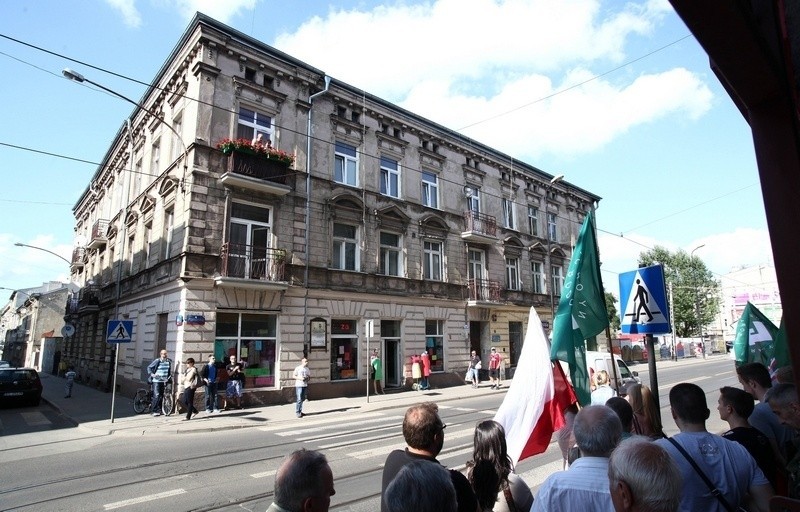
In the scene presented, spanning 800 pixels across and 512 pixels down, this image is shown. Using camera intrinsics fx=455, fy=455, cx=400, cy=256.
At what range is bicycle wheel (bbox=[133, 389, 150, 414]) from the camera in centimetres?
1509

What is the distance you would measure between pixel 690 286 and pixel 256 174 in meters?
54.4

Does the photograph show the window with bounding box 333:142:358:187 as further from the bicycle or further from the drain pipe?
the bicycle

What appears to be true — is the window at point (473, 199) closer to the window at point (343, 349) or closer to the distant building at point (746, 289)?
the window at point (343, 349)

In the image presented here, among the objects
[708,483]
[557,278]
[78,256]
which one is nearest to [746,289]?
[557,278]

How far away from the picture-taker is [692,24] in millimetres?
2066

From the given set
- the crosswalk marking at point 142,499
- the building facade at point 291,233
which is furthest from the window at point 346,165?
the crosswalk marking at point 142,499

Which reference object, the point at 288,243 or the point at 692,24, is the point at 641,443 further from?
the point at 288,243

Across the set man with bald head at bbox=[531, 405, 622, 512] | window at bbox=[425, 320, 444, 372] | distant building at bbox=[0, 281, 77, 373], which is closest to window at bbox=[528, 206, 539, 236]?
window at bbox=[425, 320, 444, 372]

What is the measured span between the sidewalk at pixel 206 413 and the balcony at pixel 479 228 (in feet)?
26.0

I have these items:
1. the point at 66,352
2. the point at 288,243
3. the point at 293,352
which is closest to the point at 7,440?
the point at 293,352

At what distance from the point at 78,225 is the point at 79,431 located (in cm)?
3484

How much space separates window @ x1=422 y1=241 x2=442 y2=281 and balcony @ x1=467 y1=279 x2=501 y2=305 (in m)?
2.05

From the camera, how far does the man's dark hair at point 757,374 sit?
4465 millimetres

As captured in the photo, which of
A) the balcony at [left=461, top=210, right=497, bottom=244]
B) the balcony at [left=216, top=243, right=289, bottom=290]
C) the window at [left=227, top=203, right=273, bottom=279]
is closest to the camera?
the balcony at [left=216, top=243, right=289, bottom=290]
